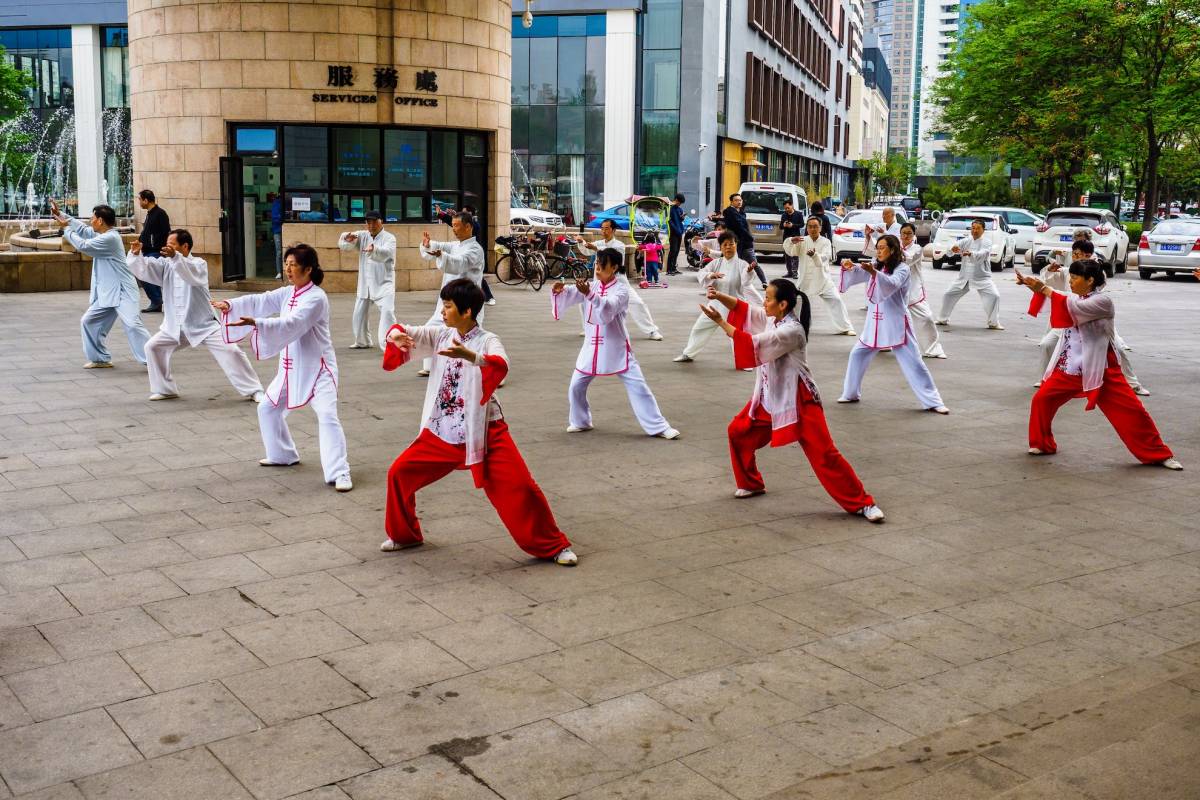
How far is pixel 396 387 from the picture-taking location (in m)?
11.3

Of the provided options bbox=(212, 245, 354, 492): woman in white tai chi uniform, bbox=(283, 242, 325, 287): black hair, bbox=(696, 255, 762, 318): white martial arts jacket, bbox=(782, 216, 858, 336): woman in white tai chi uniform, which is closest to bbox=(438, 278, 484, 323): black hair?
bbox=(212, 245, 354, 492): woman in white tai chi uniform

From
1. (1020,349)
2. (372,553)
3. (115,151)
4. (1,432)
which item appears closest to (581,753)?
(372,553)

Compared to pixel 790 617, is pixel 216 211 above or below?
above

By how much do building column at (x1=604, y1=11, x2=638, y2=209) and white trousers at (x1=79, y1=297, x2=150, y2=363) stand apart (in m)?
28.4

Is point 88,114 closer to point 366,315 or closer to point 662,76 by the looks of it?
point 662,76

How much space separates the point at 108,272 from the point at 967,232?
21071mm

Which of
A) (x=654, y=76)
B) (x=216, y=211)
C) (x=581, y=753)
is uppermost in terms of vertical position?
(x=654, y=76)

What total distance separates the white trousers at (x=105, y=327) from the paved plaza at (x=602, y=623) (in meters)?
2.62

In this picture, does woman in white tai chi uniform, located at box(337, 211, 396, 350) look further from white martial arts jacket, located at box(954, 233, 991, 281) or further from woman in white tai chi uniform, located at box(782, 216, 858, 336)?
white martial arts jacket, located at box(954, 233, 991, 281)

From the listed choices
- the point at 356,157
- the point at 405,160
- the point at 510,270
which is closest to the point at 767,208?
the point at 510,270

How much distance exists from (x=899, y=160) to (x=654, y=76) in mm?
62451

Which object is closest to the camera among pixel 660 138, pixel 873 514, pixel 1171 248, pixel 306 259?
pixel 873 514

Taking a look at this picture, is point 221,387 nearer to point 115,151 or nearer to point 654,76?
point 654,76

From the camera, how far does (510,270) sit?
22625mm
